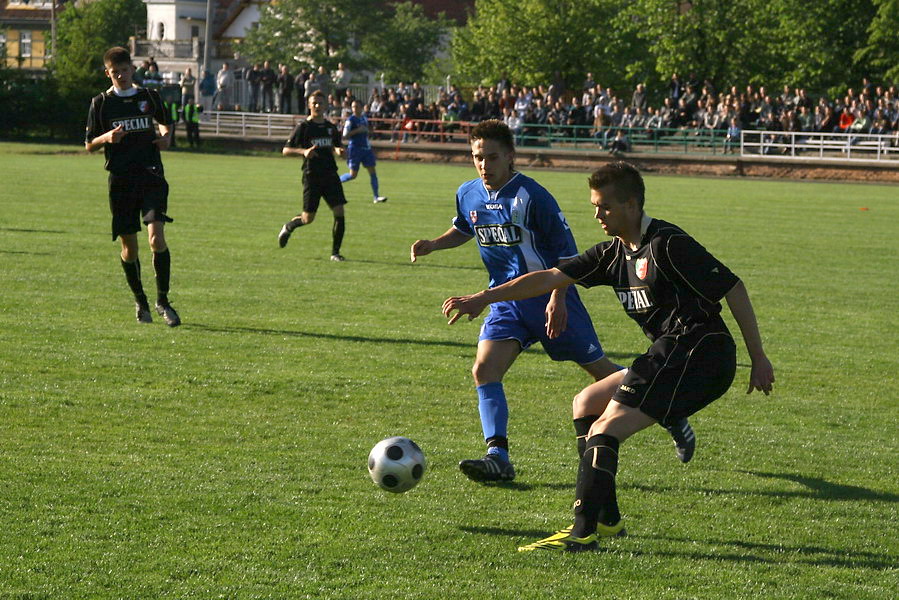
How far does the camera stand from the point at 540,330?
627 cm

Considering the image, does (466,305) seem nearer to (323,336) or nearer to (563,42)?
(323,336)

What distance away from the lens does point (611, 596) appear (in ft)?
14.5

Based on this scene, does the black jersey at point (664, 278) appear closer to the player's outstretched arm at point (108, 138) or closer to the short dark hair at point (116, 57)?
the player's outstretched arm at point (108, 138)

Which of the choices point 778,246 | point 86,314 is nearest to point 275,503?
point 86,314

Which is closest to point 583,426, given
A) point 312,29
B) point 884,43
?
point 884,43

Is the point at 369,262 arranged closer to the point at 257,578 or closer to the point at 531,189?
the point at 531,189

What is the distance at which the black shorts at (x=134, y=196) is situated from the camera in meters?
10.2

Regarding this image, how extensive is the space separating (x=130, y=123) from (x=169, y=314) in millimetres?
1628

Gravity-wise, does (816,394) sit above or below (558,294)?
below

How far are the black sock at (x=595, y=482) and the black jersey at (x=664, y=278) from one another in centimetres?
55

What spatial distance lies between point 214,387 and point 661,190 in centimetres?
2219

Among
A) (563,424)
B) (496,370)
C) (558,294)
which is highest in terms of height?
(558,294)

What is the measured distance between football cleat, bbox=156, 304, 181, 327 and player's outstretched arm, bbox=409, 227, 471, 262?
13.4ft

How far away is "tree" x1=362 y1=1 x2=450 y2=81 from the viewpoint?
6931 centimetres
